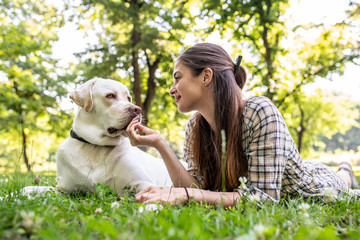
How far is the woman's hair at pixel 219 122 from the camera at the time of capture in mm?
2797

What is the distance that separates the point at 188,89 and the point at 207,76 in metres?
0.24

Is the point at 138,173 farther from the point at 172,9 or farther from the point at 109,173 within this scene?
the point at 172,9

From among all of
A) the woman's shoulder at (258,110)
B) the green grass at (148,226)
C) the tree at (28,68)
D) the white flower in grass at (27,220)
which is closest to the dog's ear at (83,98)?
the green grass at (148,226)

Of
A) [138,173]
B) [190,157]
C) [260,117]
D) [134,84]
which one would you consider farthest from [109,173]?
[134,84]

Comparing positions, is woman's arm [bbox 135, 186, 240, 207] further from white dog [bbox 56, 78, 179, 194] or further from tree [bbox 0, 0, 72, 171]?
tree [bbox 0, 0, 72, 171]

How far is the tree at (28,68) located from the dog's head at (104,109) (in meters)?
11.1

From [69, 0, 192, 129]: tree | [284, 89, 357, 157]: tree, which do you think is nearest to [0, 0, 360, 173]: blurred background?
[69, 0, 192, 129]: tree

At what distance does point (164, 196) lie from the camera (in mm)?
2266

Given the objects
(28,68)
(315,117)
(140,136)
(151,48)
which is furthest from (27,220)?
(315,117)

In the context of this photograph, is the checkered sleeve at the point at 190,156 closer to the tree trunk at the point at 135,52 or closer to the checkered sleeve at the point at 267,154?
the checkered sleeve at the point at 267,154

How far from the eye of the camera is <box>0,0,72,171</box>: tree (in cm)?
1327

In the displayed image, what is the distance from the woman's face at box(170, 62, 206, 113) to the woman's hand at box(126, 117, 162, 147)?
0.47m

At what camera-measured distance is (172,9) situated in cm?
1255

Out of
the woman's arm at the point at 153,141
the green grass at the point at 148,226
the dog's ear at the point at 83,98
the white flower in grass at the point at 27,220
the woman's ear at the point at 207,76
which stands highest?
the woman's ear at the point at 207,76
